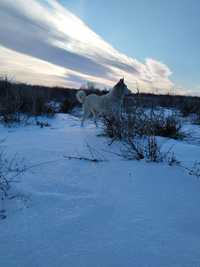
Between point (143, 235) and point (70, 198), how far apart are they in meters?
0.52

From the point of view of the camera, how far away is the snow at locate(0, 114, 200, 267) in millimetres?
926

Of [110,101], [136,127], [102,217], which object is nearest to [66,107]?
[110,101]

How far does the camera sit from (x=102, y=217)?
1204 millimetres

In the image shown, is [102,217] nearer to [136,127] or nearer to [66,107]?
[136,127]

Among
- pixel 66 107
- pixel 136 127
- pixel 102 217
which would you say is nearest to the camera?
pixel 102 217

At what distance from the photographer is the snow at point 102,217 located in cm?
93

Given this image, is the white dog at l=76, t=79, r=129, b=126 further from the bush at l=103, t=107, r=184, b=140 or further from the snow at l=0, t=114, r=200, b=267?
the snow at l=0, t=114, r=200, b=267

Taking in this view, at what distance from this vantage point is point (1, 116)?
4719 mm

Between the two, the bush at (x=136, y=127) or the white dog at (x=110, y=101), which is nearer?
the bush at (x=136, y=127)

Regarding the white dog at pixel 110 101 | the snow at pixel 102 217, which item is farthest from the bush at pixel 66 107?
the snow at pixel 102 217

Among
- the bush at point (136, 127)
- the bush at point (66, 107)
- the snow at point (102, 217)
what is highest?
the bush at point (66, 107)

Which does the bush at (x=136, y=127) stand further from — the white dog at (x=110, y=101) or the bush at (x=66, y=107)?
the bush at (x=66, y=107)

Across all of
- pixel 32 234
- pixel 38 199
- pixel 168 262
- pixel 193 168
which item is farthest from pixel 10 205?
pixel 193 168

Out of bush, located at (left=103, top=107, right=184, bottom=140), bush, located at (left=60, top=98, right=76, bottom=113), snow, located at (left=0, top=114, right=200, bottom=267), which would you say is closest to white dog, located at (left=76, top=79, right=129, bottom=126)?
bush, located at (left=103, top=107, right=184, bottom=140)
